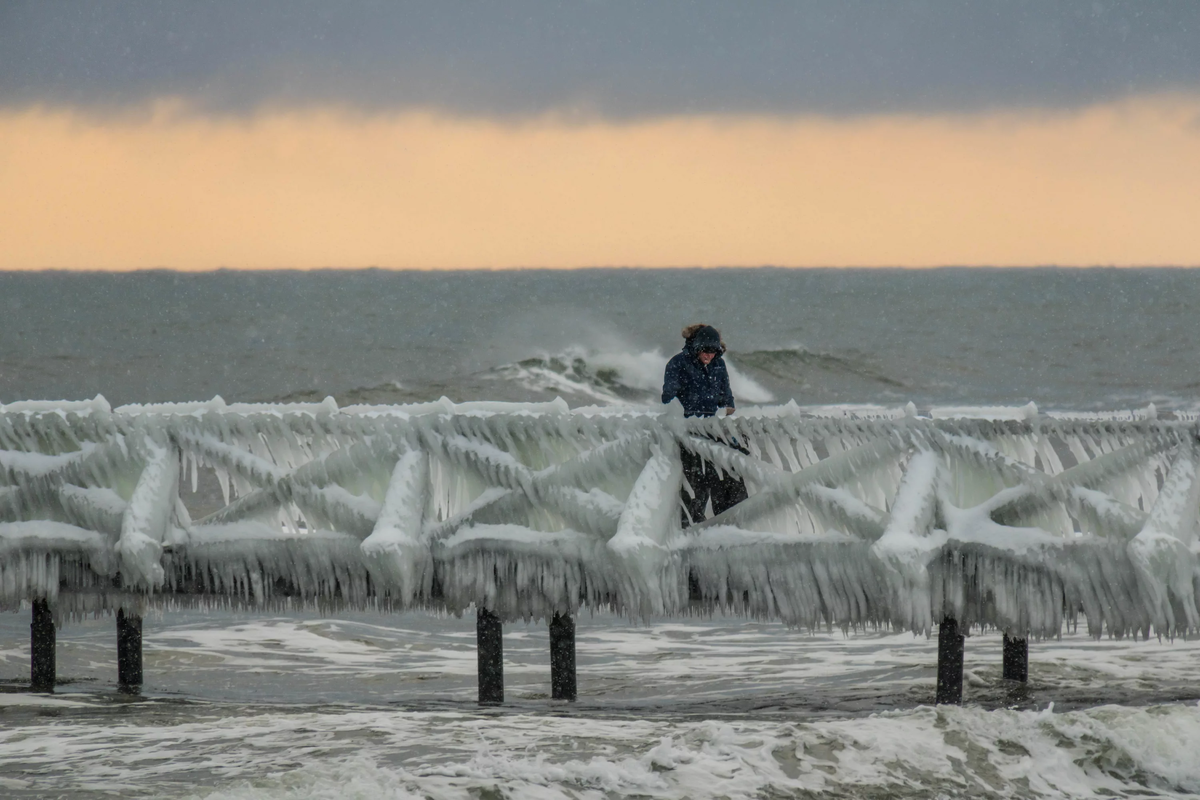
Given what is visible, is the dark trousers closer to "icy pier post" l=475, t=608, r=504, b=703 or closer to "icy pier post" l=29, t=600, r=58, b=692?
"icy pier post" l=475, t=608, r=504, b=703

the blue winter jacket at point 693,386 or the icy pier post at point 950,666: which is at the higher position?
the blue winter jacket at point 693,386

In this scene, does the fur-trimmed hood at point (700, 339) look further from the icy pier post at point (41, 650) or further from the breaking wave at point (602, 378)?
the breaking wave at point (602, 378)

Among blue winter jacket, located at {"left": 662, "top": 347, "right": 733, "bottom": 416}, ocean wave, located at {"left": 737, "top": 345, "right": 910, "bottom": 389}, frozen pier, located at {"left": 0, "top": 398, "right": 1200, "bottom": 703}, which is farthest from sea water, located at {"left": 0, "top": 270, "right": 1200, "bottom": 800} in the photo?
ocean wave, located at {"left": 737, "top": 345, "right": 910, "bottom": 389}

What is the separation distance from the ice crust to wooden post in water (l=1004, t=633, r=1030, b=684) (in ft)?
4.71

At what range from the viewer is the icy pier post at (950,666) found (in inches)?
292

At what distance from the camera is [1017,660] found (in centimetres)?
827

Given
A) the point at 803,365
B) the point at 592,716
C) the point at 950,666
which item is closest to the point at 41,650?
the point at 592,716

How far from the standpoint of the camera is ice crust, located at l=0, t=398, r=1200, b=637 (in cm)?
673

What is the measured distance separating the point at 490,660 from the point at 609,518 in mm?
1295

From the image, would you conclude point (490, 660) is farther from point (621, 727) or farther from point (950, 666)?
point (950, 666)

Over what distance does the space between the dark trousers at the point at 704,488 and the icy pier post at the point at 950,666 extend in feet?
4.42

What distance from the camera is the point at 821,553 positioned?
22.7 feet

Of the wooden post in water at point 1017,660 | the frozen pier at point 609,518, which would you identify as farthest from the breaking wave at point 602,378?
the frozen pier at point 609,518

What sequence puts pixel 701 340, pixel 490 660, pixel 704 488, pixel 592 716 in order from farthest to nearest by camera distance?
pixel 701 340 < pixel 490 660 < pixel 704 488 < pixel 592 716
